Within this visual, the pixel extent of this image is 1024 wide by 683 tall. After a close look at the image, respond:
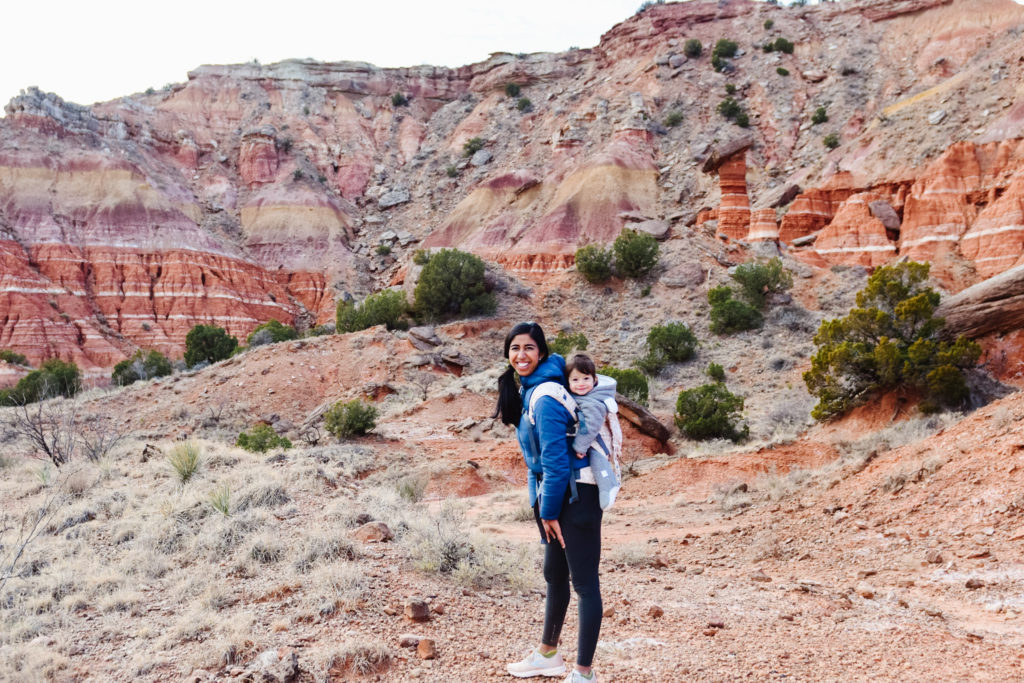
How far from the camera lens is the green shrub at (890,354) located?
47.6 feet

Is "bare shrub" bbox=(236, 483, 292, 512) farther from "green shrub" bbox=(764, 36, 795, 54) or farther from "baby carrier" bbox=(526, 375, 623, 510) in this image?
"green shrub" bbox=(764, 36, 795, 54)

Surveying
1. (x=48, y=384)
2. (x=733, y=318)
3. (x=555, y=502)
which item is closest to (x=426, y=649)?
(x=555, y=502)

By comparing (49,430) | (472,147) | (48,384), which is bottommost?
(48,384)

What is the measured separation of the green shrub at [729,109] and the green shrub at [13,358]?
46625mm

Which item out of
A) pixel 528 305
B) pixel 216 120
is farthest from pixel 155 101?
pixel 528 305

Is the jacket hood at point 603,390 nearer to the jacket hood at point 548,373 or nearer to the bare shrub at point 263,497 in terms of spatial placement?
the jacket hood at point 548,373

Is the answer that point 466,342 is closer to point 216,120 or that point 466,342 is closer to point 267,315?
point 267,315

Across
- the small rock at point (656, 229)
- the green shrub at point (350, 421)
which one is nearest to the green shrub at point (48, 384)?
the green shrub at point (350, 421)

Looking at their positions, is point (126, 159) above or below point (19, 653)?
above

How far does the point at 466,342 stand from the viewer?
92.5 feet

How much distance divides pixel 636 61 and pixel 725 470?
166ft

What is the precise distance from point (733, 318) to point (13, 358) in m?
38.3

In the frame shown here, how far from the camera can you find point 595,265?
3403 centimetres

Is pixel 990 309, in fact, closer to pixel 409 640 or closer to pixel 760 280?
pixel 760 280
